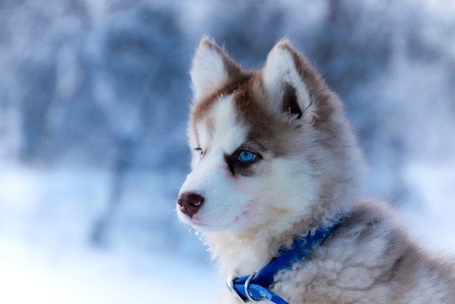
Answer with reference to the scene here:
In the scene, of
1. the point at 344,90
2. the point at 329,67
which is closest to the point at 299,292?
the point at 344,90

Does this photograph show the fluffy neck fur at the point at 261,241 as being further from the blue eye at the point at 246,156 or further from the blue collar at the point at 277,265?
the blue eye at the point at 246,156

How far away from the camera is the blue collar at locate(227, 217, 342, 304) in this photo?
5.32 ft

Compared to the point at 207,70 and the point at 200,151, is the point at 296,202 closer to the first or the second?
the point at 200,151

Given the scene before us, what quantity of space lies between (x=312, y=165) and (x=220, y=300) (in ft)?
1.70

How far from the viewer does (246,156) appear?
1.69m

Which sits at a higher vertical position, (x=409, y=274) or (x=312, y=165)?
(x=312, y=165)

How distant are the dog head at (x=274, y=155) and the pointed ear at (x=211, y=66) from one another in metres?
0.18

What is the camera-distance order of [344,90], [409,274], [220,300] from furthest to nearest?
[344,90] < [220,300] < [409,274]

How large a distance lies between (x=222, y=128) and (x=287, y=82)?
0.78 ft

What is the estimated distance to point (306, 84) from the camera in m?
1.73

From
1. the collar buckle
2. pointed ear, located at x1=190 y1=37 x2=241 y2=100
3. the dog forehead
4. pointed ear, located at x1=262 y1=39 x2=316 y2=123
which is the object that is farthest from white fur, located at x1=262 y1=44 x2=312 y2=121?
the collar buckle

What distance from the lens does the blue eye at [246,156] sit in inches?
66.4

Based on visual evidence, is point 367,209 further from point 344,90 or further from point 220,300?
point 344,90

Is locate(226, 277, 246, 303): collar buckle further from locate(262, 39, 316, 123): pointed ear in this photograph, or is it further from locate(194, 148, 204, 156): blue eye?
locate(262, 39, 316, 123): pointed ear
